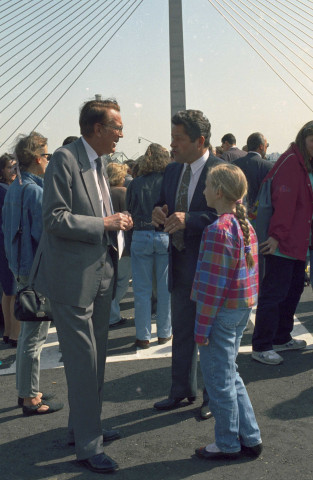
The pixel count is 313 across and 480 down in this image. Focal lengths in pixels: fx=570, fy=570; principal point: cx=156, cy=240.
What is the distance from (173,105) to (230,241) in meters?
13.4

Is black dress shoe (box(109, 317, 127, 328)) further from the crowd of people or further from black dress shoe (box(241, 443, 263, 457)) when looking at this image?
black dress shoe (box(241, 443, 263, 457))

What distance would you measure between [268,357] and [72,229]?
90.8 inches

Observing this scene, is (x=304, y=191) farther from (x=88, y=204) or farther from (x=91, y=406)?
(x=91, y=406)

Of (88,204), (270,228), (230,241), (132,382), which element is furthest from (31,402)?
(270,228)

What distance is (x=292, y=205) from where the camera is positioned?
13.9 feet

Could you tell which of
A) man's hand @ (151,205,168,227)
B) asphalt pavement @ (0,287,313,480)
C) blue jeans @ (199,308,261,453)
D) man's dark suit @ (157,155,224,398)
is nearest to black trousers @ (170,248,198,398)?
man's dark suit @ (157,155,224,398)

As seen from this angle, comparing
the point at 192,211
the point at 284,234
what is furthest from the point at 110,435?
the point at 284,234

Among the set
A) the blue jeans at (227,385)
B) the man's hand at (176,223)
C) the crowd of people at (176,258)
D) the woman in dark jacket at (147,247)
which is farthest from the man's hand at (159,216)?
the woman in dark jacket at (147,247)

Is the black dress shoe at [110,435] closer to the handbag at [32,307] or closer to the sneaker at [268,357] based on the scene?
the handbag at [32,307]

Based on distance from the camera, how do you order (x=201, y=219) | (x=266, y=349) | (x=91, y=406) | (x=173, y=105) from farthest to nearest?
1. (x=173, y=105)
2. (x=266, y=349)
3. (x=201, y=219)
4. (x=91, y=406)

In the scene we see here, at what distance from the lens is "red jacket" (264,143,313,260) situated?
4.23 metres

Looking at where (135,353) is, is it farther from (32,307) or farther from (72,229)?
(72,229)

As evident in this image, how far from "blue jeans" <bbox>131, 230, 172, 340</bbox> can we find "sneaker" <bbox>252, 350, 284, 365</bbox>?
945 millimetres

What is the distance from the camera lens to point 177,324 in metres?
3.58
